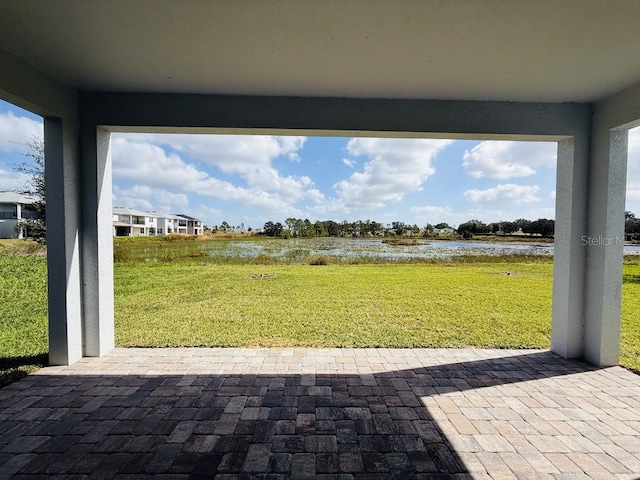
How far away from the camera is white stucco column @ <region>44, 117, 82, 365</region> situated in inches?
142

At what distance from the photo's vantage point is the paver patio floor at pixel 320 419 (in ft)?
6.97

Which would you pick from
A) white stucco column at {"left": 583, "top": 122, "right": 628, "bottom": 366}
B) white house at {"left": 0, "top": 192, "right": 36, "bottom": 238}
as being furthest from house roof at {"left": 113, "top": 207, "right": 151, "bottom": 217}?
white stucco column at {"left": 583, "top": 122, "right": 628, "bottom": 366}

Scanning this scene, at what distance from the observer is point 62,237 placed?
3.64 m

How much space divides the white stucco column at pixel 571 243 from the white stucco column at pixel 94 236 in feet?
19.3

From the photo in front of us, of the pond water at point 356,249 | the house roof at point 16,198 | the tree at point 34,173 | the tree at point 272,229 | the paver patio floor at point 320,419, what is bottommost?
the paver patio floor at point 320,419

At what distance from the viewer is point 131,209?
8344mm

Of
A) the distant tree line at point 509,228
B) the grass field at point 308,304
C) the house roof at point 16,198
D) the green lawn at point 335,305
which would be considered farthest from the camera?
the distant tree line at point 509,228

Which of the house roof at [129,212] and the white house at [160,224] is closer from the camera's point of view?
the house roof at [129,212]

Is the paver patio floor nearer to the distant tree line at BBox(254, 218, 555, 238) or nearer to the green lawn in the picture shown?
the green lawn

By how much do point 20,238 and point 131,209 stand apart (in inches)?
88.9

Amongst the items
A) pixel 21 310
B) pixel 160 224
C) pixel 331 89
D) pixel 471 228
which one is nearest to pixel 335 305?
pixel 331 89

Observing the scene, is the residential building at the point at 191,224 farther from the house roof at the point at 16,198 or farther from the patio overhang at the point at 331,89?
the patio overhang at the point at 331,89

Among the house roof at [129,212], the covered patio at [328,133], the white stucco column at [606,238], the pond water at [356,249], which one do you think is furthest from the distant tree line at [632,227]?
the house roof at [129,212]

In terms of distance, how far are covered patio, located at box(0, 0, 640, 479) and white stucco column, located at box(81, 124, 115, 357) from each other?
23mm
